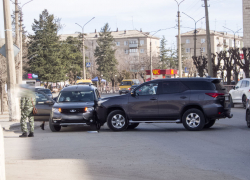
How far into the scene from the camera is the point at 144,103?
46.2 feet

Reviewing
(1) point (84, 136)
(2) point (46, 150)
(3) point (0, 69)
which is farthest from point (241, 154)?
(3) point (0, 69)

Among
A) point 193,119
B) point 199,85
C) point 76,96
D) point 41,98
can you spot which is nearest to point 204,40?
point 41,98

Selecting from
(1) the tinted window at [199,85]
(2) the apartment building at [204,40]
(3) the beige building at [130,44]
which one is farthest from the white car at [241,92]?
(2) the apartment building at [204,40]

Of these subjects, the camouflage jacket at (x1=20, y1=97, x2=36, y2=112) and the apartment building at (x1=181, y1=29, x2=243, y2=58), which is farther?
the apartment building at (x1=181, y1=29, x2=243, y2=58)

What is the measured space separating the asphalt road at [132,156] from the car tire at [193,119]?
322mm

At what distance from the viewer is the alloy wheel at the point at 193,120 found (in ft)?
44.8

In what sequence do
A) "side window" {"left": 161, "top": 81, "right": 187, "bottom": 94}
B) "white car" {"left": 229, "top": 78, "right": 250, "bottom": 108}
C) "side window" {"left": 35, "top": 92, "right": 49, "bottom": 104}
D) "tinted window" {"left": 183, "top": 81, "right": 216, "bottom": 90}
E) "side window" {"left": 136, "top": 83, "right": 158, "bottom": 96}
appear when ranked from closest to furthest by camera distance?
1. "tinted window" {"left": 183, "top": 81, "right": 216, "bottom": 90}
2. "side window" {"left": 161, "top": 81, "right": 187, "bottom": 94}
3. "side window" {"left": 136, "top": 83, "right": 158, "bottom": 96}
4. "side window" {"left": 35, "top": 92, "right": 49, "bottom": 104}
5. "white car" {"left": 229, "top": 78, "right": 250, "bottom": 108}

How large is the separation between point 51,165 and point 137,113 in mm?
6452

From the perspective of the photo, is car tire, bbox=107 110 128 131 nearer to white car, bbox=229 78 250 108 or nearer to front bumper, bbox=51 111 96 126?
front bumper, bbox=51 111 96 126

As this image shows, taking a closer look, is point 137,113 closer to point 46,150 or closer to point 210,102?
point 210,102

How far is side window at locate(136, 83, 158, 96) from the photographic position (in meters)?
14.2

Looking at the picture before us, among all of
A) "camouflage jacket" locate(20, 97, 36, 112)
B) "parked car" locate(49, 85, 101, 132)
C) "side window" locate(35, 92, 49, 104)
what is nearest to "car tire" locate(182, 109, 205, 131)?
"parked car" locate(49, 85, 101, 132)

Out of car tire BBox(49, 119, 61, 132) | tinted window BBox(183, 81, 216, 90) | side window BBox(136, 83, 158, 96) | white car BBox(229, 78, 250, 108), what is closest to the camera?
tinted window BBox(183, 81, 216, 90)

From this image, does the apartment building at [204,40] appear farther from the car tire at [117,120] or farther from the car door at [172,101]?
the car tire at [117,120]
